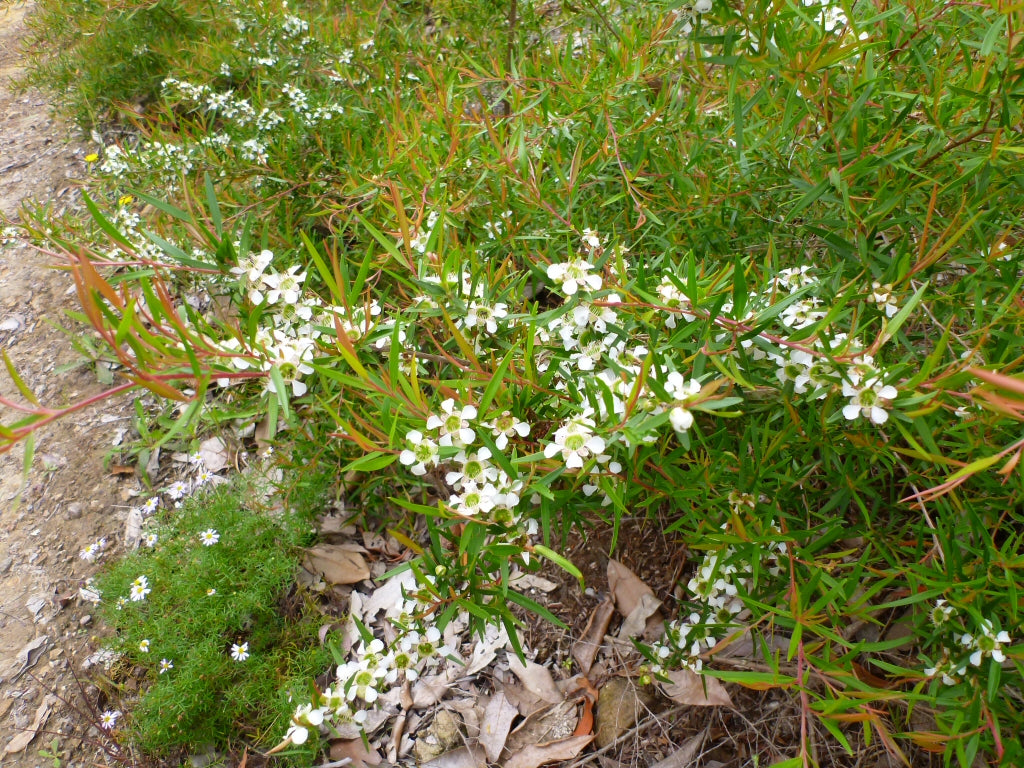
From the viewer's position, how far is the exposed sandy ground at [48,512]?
2.63 m

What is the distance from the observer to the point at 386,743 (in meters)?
2.40

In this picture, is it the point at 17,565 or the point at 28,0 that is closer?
the point at 17,565

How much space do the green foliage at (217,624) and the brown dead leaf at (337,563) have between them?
10 cm

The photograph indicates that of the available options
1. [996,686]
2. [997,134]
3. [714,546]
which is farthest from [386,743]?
[997,134]

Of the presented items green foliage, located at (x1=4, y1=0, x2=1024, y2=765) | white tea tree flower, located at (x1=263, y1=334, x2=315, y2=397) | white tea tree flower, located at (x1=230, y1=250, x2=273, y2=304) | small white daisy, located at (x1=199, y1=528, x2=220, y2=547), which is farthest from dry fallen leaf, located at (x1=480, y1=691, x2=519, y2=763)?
white tea tree flower, located at (x1=230, y1=250, x2=273, y2=304)

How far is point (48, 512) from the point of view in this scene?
10.3 ft

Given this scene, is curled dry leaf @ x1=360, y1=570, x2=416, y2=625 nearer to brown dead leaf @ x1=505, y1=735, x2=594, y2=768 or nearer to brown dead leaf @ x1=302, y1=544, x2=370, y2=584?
brown dead leaf @ x1=302, y1=544, x2=370, y2=584

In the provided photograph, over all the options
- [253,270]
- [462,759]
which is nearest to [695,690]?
[462,759]

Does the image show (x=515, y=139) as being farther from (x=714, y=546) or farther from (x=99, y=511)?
(x=99, y=511)

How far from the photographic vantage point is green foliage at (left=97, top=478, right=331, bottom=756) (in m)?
2.39

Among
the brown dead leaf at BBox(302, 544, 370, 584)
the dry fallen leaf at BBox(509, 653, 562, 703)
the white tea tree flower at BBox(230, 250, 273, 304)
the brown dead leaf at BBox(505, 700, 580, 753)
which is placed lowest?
the brown dead leaf at BBox(505, 700, 580, 753)

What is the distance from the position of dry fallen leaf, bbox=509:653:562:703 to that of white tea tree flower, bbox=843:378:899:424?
1.55m

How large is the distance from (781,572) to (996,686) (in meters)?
0.50

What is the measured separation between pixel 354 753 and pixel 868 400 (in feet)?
6.69
